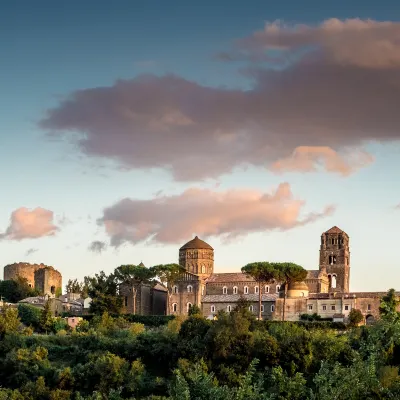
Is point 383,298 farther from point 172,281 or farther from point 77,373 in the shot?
point 77,373

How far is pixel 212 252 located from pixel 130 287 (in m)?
8.79

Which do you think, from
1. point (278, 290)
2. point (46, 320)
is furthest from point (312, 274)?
point (46, 320)

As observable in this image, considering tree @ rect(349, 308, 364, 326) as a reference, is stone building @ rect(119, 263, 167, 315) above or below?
above

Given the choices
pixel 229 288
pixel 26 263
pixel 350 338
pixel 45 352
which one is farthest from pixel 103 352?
pixel 26 263

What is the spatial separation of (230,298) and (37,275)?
2241 centimetres

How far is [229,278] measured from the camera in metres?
73.4

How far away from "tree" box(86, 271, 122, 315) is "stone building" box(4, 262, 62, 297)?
669 inches

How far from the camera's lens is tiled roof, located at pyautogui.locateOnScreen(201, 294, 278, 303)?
69.3 metres

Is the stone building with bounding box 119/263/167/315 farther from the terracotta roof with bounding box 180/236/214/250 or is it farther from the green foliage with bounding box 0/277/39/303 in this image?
the green foliage with bounding box 0/277/39/303

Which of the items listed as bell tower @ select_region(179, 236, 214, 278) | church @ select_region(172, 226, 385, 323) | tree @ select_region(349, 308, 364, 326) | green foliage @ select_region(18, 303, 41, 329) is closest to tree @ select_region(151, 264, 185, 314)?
church @ select_region(172, 226, 385, 323)

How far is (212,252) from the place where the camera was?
7706 centimetres

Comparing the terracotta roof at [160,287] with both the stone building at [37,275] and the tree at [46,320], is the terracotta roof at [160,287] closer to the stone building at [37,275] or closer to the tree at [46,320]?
the tree at [46,320]

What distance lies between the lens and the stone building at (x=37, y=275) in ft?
277

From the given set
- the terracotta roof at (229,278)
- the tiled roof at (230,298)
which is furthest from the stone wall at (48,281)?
the tiled roof at (230,298)
